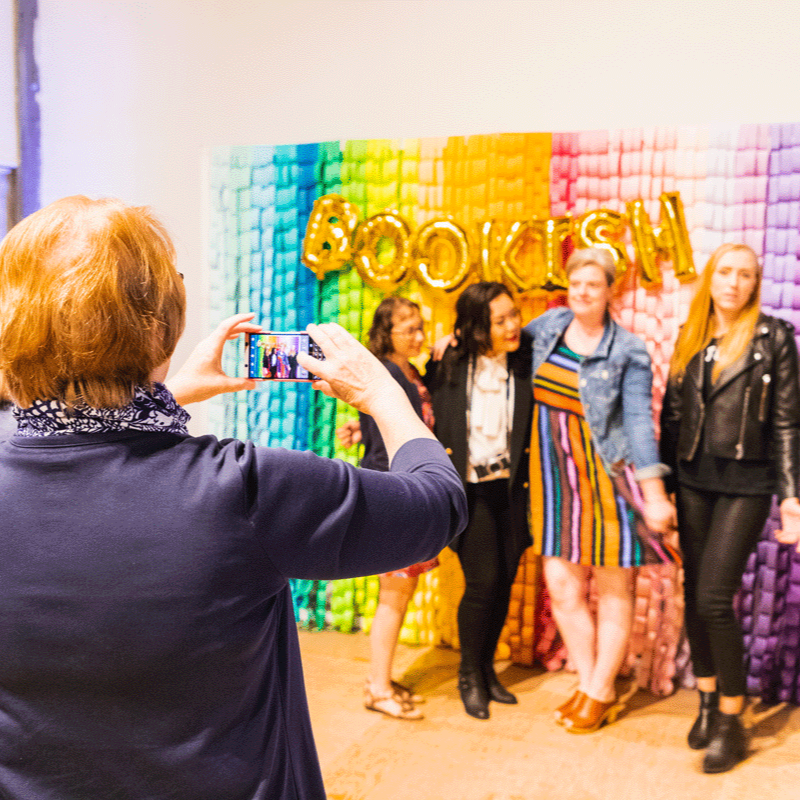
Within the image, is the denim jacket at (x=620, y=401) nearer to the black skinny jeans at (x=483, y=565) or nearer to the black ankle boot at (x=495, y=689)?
the black skinny jeans at (x=483, y=565)

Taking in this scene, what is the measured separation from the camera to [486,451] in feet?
9.86

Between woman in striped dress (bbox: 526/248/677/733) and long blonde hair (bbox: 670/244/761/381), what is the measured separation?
13cm

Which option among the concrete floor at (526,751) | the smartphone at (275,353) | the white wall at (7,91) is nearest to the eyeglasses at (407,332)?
the smartphone at (275,353)

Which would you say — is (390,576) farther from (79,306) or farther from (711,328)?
(79,306)

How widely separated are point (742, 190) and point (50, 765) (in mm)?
2860

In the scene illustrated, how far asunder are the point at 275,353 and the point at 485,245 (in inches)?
61.2

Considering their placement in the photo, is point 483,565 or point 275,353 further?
point 483,565

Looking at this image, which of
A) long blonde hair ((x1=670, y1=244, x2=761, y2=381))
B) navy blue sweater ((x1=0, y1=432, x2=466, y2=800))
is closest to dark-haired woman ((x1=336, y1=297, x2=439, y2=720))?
long blonde hair ((x1=670, y1=244, x2=761, y2=381))

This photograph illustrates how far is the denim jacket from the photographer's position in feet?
9.12

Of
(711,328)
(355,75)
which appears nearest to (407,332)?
(711,328)

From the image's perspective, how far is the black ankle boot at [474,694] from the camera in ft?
9.56

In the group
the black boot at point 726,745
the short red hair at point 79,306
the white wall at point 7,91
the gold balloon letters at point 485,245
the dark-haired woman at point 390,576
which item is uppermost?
the white wall at point 7,91

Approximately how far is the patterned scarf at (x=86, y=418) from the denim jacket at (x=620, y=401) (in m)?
2.21

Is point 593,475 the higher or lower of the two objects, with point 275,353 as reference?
lower
